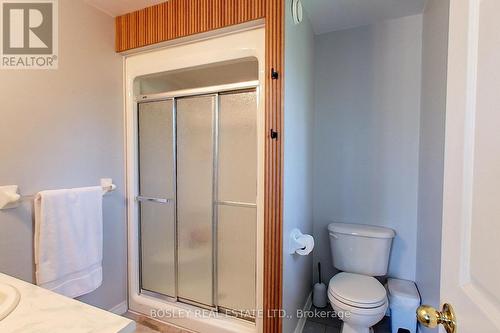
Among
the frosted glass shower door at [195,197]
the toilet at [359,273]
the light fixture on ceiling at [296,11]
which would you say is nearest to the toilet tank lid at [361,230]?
the toilet at [359,273]

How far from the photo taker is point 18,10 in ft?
4.48

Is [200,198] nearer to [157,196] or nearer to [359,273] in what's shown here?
[157,196]

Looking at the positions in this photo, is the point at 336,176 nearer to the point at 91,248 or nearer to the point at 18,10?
the point at 91,248

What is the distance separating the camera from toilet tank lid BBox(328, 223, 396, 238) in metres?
1.83

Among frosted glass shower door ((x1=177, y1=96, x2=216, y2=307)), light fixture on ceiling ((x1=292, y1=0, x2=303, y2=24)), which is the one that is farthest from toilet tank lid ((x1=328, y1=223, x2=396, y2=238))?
light fixture on ceiling ((x1=292, y1=0, x2=303, y2=24))

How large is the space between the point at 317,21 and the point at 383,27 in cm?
54

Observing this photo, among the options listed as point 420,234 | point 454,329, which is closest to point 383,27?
point 420,234

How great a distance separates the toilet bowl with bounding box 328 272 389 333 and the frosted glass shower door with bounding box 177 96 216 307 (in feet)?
2.99

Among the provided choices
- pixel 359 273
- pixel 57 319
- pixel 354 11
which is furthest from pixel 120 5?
pixel 359 273

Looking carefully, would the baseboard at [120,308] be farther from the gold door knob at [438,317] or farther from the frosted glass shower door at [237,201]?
the gold door knob at [438,317]

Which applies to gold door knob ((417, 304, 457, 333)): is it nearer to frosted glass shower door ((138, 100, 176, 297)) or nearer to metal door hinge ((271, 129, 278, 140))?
metal door hinge ((271, 129, 278, 140))

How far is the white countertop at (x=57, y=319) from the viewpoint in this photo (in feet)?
2.12

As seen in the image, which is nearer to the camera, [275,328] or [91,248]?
[275,328]

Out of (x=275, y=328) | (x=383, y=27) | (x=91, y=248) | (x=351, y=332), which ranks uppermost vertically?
(x=383, y=27)
